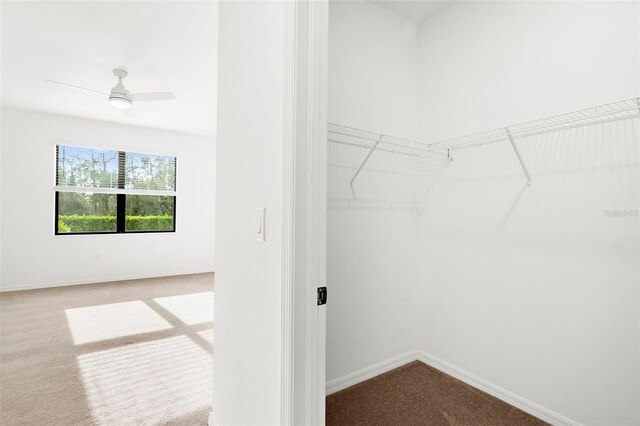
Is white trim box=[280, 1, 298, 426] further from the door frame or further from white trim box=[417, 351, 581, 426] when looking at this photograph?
white trim box=[417, 351, 581, 426]

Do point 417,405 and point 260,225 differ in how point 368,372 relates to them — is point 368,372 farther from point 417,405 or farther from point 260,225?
point 260,225

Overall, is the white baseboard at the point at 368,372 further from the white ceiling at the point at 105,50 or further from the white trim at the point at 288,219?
the white ceiling at the point at 105,50

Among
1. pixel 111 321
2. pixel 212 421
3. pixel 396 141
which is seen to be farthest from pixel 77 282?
pixel 396 141

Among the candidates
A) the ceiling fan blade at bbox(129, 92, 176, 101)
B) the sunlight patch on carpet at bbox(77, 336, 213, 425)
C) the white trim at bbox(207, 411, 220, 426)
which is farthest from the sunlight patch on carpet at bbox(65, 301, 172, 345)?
the ceiling fan blade at bbox(129, 92, 176, 101)

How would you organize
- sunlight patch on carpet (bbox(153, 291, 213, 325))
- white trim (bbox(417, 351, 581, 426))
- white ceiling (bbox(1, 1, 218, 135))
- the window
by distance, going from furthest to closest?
the window < sunlight patch on carpet (bbox(153, 291, 213, 325)) < white ceiling (bbox(1, 1, 218, 135)) < white trim (bbox(417, 351, 581, 426))

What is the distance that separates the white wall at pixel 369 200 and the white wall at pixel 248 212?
27.5 inches

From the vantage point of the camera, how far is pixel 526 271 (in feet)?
6.30

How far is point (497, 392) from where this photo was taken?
6.59 ft

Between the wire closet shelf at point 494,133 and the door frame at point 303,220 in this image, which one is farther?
the wire closet shelf at point 494,133

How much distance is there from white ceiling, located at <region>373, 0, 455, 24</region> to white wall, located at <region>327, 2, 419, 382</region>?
0.05 meters

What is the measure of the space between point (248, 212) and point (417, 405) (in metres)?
1.60

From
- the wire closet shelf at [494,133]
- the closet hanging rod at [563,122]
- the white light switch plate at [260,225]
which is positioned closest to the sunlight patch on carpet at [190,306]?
the wire closet shelf at [494,133]

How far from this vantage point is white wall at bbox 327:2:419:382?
207 centimetres

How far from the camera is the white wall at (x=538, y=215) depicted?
1.58m
